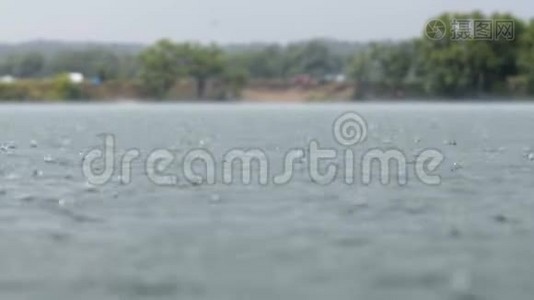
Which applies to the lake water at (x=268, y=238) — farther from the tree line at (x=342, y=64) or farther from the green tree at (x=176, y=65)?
the green tree at (x=176, y=65)

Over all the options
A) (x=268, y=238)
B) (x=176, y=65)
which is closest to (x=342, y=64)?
(x=176, y=65)

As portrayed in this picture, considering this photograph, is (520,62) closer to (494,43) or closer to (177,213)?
(494,43)

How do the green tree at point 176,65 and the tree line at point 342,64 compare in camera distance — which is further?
the green tree at point 176,65

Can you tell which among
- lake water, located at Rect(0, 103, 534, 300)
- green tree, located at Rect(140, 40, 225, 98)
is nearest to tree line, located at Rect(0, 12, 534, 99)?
green tree, located at Rect(140, 40, 225, 98)

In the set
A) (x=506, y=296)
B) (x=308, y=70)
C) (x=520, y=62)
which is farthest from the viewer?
(x=308, y=70)

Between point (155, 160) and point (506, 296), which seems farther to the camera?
point (155, 160)

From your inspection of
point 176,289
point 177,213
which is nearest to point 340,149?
point 177,213

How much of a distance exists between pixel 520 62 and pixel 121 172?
100409 millimetres

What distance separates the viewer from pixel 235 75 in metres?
137

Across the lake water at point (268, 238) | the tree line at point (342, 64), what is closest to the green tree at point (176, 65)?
the tree line at point (342, 64)

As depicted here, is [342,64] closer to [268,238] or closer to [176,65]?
[176,65]

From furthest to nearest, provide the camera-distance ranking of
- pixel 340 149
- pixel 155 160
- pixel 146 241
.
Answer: pixel 340 149 < pixel 155 160 < pixel 146 241

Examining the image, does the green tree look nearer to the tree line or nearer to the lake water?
the tree line

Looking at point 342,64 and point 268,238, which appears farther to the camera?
point 342,64
